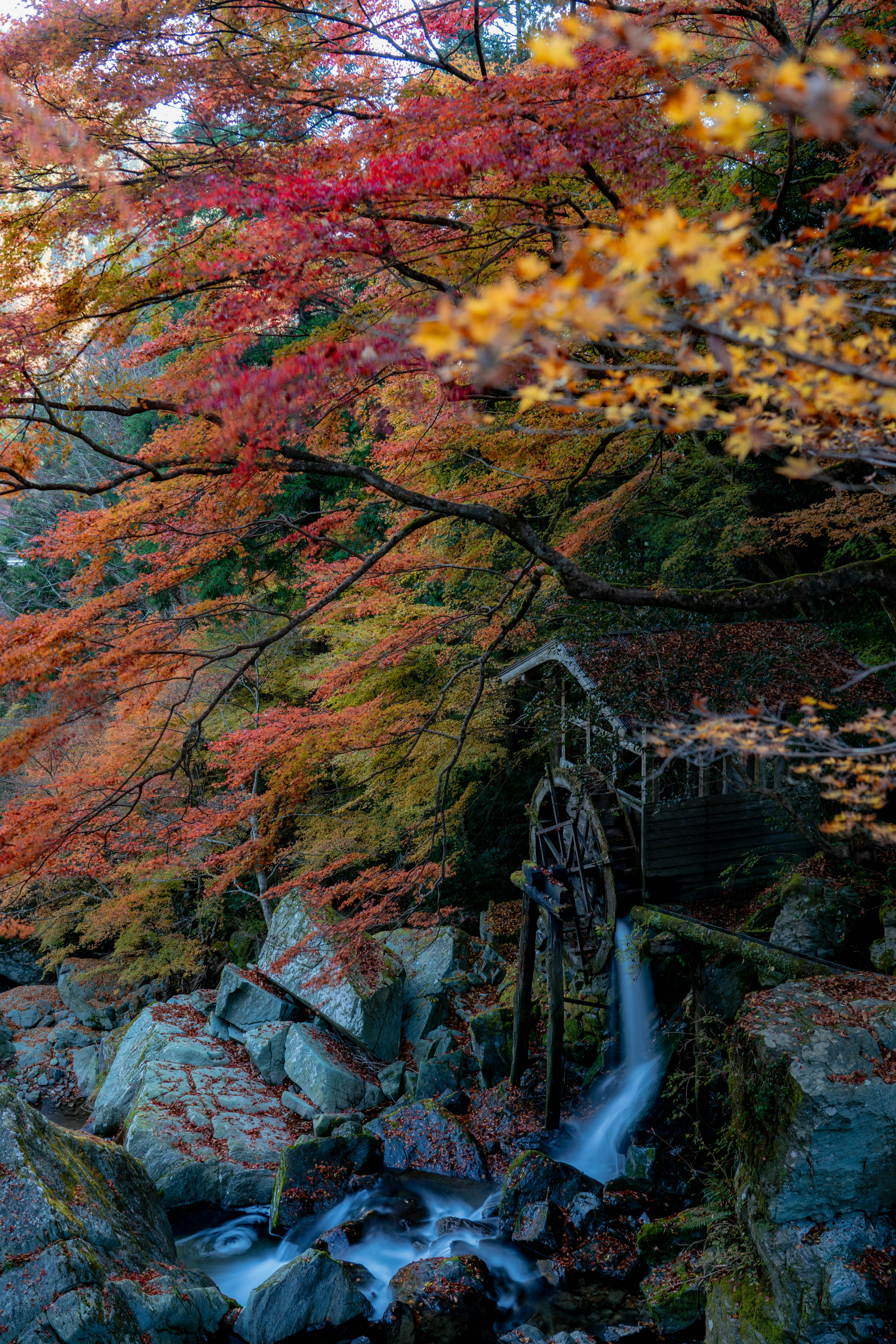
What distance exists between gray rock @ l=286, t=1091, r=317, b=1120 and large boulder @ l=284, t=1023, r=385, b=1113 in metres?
0.08

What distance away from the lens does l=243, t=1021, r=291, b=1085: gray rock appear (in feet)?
32.7

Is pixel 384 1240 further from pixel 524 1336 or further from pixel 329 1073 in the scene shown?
pixel 329 1073

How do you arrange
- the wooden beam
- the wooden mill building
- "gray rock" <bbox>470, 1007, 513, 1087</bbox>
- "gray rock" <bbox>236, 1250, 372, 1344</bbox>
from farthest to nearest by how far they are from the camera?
"gray rock" <bbox>470, 1007, 513, 1087</bbox> → the wooden mill building → the wooden beam → "gray rock" <bbox>236, 1250, 372, 1344</bbox>

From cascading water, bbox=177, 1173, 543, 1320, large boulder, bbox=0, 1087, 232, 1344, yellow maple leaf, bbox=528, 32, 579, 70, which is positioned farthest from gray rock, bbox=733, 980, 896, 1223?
yellow maple leaf, bbox=528, 32, 579, 70

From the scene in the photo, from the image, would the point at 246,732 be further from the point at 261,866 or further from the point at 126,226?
the point at 126,226

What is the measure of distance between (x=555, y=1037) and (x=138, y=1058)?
563 cm

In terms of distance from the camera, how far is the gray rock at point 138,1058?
9703 millimetres

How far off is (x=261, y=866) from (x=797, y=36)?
465 inches

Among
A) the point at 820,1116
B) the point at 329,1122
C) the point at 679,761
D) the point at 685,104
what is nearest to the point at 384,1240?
the point at 329,1122

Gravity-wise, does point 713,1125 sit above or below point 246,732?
below

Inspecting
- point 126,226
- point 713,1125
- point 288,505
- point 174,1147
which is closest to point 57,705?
point 126,226

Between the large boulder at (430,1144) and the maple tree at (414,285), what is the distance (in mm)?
3027

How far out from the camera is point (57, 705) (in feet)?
15.9

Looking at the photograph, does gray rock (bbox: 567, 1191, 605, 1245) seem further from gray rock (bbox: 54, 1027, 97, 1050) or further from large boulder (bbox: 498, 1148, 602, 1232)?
gray rock (bbox: 54, 1027, 97, 1050)
